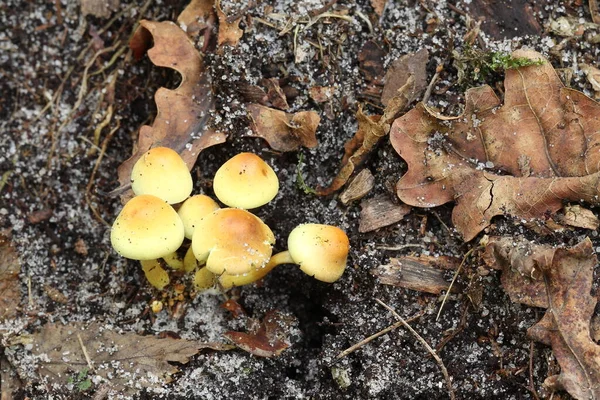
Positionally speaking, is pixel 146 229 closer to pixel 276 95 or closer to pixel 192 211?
pixel 192 211

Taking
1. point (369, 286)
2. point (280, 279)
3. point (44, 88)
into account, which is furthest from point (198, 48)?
point (369, 286)

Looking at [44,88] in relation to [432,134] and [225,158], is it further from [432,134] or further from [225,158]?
[432,134]

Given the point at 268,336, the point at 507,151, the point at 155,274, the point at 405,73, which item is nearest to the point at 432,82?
the point at 405,73

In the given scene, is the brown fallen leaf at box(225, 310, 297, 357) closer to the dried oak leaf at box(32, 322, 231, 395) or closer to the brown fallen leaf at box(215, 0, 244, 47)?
the dried oak leaf at box(32, 322, 231, 395)

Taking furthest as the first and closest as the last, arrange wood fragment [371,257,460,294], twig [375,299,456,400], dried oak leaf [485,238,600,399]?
wood fragment [371,257,460,294] → twig [375,299,456,400] → dried oak leaf [485,238,600,399]

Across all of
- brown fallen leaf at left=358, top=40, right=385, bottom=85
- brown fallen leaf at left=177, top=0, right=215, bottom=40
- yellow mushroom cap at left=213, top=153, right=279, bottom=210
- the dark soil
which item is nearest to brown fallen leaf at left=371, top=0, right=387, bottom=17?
the dark soil
